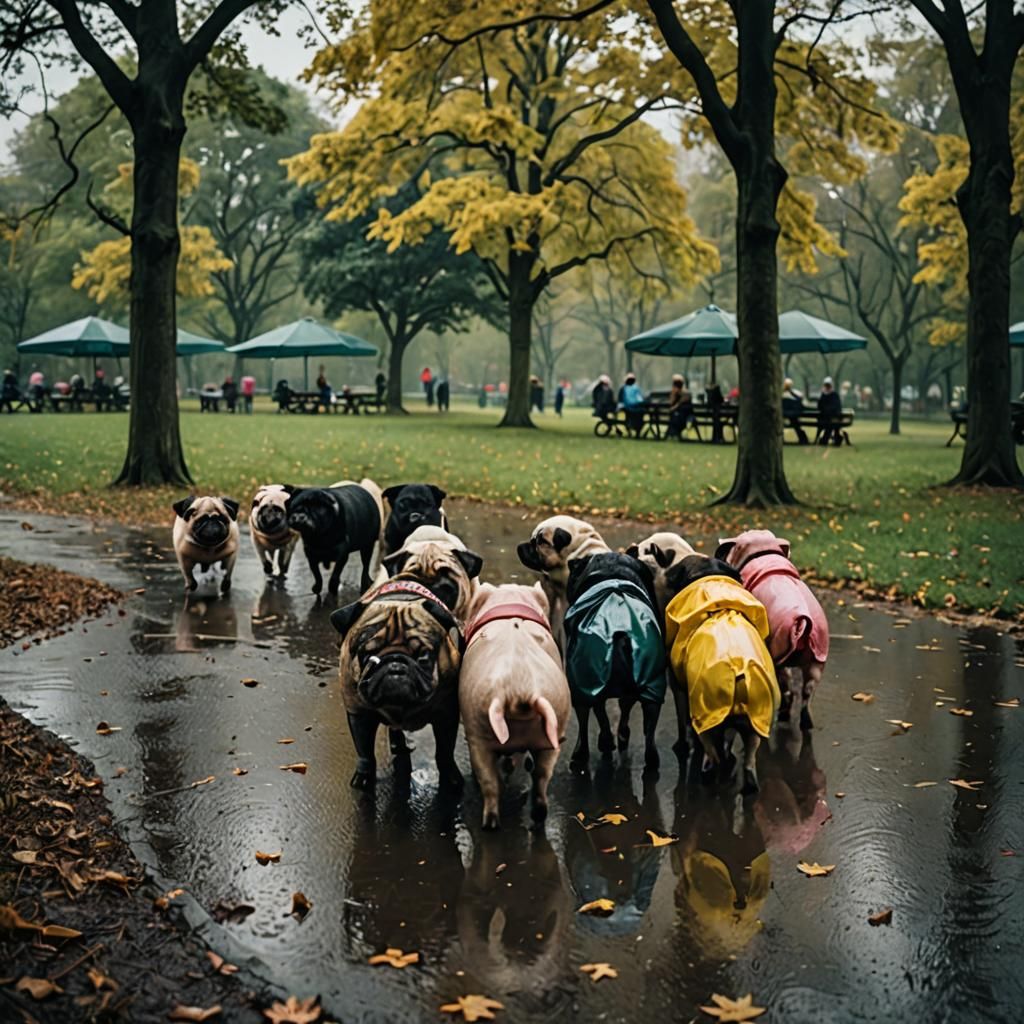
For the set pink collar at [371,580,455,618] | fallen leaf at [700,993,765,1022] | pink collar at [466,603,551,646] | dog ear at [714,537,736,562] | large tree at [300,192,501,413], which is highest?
large tree at [300,192,501,413]

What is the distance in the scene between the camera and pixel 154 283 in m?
17.3

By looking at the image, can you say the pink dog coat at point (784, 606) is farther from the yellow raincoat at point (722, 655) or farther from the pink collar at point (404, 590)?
the pink collar at point (404, 590)

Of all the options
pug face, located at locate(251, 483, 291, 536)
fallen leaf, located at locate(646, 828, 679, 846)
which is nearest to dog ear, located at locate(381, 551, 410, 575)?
fallen leaf, located at locate(646, 828, 679, 846)

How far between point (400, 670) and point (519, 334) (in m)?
30.5

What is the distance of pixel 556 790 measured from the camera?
531cm

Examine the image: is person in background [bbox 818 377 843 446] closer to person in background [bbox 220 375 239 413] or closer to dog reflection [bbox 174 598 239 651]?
dog reflection [bbox 174 598 239 651]

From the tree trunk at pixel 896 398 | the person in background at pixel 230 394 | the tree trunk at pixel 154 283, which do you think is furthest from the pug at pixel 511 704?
the person in background at pixel 230 394

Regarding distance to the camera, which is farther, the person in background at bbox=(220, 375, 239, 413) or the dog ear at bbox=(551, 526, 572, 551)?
the person in background at bbox=(220, 375, 239, 413)

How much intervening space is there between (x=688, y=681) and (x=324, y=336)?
43612 mm

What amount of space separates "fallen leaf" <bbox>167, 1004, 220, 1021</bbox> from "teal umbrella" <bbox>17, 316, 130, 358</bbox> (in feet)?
145

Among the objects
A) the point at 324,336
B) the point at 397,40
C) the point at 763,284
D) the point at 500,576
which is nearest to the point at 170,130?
the point at 397,40

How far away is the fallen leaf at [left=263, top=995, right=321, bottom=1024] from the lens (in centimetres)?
331

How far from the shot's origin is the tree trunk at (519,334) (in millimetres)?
34125

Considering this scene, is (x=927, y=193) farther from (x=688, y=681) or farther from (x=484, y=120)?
(x=688, y=681)
